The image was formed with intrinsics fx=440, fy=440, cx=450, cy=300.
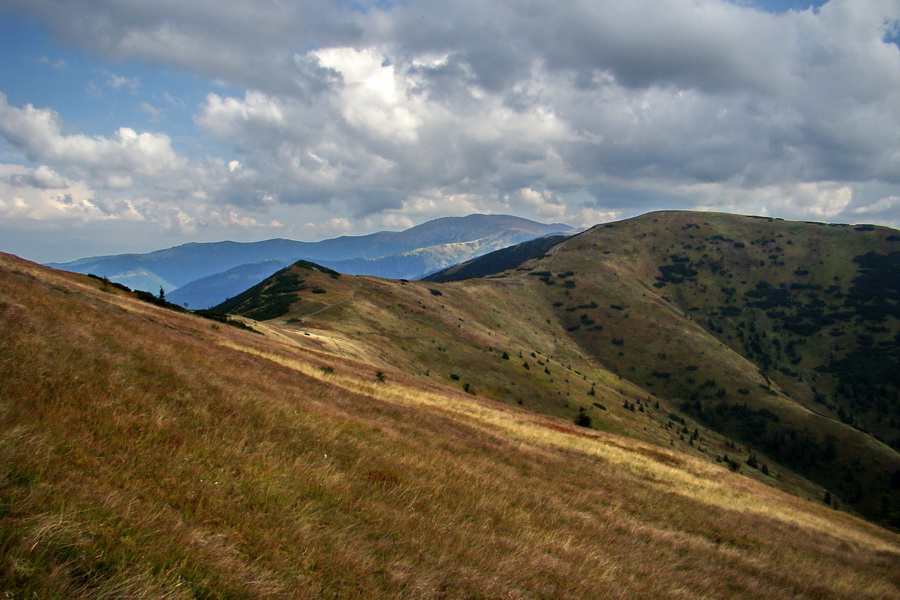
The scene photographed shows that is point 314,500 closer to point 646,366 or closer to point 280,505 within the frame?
point 280,505

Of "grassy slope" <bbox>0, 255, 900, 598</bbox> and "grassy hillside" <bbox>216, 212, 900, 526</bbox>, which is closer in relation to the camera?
"grassy slope" <bbox>0, 255, 900, 598</bbox>

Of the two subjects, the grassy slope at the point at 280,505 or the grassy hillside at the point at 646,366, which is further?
the grassy hillside at the point at 646,366

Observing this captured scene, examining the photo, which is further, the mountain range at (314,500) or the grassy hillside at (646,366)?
the grassy hillside at (646,366)

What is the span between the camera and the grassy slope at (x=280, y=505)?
4363 mm

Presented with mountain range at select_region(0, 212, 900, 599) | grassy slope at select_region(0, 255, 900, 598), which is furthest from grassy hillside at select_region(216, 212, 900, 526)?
A: grassy slope at select_region(0, 255, 900, 598)

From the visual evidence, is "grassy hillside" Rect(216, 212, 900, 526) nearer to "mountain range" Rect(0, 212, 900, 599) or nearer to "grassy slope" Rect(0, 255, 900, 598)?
"mountain range" Rect(0, 212, 900, 599)

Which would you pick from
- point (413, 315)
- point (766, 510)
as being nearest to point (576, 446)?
point (766, 510)

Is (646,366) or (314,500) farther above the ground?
(314,500)

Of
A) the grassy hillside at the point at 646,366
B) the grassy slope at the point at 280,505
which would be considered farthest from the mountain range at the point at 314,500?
the grassy hillside at the point at 646,366

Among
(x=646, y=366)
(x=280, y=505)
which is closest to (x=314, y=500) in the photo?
(x=280, y=505)

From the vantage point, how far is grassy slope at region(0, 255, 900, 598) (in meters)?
4.36

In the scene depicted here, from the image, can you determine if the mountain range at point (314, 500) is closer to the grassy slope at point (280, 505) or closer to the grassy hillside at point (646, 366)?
the grassy slope at point (280, 505)

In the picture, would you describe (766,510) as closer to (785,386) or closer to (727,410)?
(727,410)

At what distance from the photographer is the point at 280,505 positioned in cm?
632
